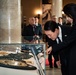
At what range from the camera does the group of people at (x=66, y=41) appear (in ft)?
10.3

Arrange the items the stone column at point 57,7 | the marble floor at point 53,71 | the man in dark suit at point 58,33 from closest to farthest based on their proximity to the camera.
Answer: the man in dark suit at point 58,33 → the marble floor at point 53,71 → the stone column at point 57,7

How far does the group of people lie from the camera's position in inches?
123

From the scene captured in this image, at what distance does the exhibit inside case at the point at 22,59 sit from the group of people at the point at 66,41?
0.50 feet

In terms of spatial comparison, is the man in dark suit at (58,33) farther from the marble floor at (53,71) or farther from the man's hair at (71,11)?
the marble floor at (53,71)

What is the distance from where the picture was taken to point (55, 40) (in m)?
3.64

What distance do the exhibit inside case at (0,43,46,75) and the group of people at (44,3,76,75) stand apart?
15 cm

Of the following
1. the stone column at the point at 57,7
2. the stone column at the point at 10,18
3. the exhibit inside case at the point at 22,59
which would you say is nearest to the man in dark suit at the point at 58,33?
the exhibit inside case at the point at 22,59

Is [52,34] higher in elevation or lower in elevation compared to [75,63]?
higher

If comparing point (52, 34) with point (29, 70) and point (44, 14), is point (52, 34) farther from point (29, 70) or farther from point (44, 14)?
point (44, 14)

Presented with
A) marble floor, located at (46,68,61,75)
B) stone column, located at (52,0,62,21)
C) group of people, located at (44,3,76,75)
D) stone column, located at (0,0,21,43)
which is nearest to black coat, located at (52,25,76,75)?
group of people, located at (44,3,76,75)

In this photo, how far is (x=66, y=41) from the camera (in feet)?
10.5

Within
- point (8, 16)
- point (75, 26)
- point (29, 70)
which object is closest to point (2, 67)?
point (29, 70)

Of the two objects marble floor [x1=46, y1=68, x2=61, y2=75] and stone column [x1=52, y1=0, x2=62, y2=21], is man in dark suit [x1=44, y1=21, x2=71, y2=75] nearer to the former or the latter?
marble floor [x1=46, y1=68, x2=61, y2=75]

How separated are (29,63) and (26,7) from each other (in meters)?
20.9
